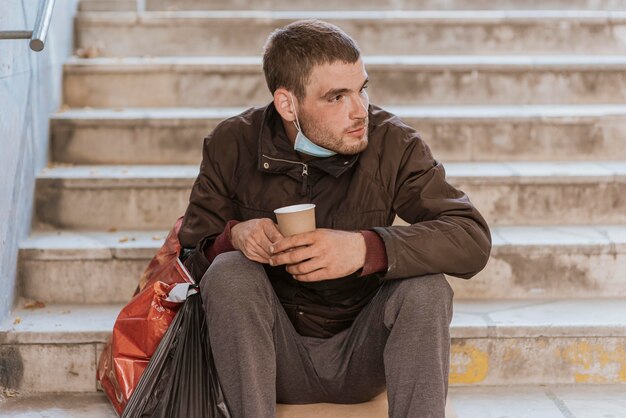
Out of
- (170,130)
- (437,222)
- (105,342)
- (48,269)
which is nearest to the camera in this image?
(437,222)

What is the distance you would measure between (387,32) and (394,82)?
534 mm

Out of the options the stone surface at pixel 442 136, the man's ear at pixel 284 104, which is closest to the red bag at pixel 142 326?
the man's ear at pixel 284 104

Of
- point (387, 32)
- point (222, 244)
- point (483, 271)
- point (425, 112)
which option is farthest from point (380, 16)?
point (222, 244)

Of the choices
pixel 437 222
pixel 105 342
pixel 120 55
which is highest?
pixel 120 55

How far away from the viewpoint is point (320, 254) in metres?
2.45

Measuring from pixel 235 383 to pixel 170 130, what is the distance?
190 centimetres

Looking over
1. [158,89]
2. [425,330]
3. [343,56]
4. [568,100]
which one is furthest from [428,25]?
[425,330]

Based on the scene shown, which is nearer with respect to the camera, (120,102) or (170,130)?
(170,130)

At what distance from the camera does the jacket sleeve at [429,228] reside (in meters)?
2.45

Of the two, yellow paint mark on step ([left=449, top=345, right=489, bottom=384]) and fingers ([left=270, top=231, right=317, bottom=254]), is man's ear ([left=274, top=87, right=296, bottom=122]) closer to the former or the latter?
fingers ([left=270, top=231, right=317, bottom=254])

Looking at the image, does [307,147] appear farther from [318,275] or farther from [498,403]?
[498,403]

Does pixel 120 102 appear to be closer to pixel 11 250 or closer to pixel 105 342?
pixel 11 250

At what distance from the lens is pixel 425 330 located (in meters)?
2.38

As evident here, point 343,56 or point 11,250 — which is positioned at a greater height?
point 343,56
